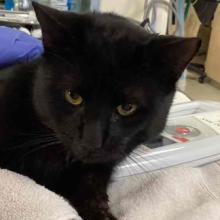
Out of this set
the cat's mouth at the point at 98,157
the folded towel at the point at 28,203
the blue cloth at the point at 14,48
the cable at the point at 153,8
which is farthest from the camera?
the cable at the point at 153,8

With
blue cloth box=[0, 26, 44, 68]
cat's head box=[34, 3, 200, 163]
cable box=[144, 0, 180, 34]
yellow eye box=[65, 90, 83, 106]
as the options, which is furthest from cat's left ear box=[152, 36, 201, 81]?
cable box=[144, 0, 180, 34]

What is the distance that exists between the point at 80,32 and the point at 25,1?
1353mm

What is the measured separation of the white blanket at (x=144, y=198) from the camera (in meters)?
0.61

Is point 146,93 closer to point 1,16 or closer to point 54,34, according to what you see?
point 54,34

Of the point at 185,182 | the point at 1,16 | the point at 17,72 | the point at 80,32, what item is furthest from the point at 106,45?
the point at 1,16

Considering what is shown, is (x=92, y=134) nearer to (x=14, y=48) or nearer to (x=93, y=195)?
(x=93, y=195)

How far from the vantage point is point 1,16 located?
189 centimetres

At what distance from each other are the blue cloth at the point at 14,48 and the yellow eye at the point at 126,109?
37 cm

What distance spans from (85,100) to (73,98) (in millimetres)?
22

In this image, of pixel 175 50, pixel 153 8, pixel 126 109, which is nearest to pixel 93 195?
pixel 126 109

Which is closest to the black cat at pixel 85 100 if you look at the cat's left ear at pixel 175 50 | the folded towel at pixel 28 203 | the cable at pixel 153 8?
the cat's left ear at pixel 175 50

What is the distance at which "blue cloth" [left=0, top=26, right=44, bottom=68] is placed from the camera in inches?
38.3

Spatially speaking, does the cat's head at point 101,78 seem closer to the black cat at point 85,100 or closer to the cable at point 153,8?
the black cat at point 85,100

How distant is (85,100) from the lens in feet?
2.23
